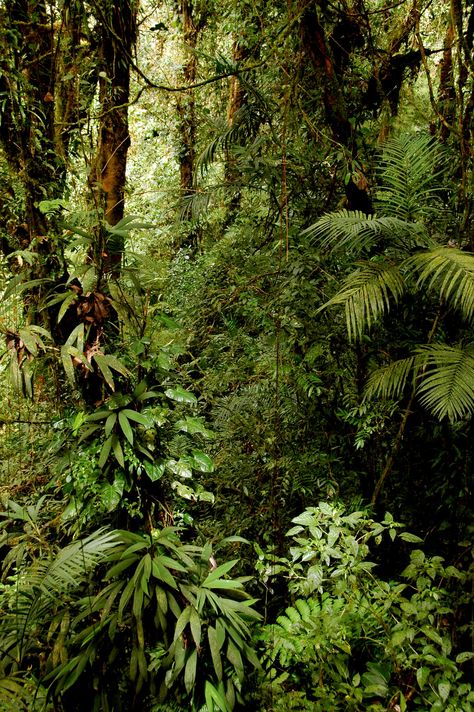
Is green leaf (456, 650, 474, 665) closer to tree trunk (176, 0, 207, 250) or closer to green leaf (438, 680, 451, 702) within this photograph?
green leaf (438, 680, 451, 702)

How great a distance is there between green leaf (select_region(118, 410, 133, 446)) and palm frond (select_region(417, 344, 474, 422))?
48.3 inches

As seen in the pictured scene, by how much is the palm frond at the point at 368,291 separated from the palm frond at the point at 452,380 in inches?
11.7

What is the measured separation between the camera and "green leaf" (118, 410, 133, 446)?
2113mm

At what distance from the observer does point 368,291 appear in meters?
2.28

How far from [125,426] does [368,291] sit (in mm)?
1214

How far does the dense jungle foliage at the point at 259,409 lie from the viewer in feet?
6.57

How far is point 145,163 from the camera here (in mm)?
7633

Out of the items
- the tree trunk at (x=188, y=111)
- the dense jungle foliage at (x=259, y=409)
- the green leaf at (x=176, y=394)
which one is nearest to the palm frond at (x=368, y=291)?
the dense jungle foliage at (x=259, y=409)

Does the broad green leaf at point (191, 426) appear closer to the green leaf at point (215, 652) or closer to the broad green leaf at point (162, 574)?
the broad green leaf at point (162, 574)

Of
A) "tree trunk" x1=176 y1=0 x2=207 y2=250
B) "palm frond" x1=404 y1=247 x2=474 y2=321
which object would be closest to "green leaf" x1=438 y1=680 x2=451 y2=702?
"palm frond" x1=404 y1=247 x2=474 y2=321

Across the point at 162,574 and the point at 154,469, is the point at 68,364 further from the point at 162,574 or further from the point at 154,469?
the point at 162,574

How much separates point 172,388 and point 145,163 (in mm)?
6079

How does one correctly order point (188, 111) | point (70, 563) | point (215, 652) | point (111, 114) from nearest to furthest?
point (215, 652), point (70, 563), point (111, 114), point (188, 111)

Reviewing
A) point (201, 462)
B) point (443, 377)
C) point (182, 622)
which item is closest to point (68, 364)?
point (201, 462)
